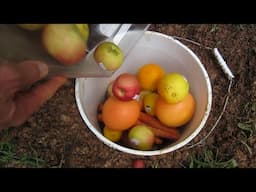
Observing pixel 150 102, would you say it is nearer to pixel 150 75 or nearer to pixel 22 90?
pixel 150 75

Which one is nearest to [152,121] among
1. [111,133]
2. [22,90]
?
[111,133]

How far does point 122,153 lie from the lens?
60.8 inches

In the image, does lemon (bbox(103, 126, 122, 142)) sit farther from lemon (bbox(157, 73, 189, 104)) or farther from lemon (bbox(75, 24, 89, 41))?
lemon (bbox(75, 24, 89, 41))

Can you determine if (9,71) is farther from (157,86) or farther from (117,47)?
(157,86)

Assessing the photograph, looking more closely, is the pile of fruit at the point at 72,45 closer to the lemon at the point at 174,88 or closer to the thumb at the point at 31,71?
the thumb at the point at 31,71

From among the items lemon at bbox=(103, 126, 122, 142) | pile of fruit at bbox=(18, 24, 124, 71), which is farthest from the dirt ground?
pile of fruit at bbox=(18, 24, 124, 71)

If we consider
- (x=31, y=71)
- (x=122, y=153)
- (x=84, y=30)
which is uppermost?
(x=84, y=30)

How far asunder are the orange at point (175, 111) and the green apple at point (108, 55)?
0.21 meters

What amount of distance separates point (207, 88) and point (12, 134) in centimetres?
59

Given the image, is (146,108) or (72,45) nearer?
(72,45)

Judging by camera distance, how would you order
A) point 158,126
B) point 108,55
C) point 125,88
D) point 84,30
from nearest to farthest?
1. point 84,30
2. point 108,55
3. point 125,88
4. point 158,126

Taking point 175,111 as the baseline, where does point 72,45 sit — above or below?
above

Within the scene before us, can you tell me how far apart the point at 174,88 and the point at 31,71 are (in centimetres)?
43
